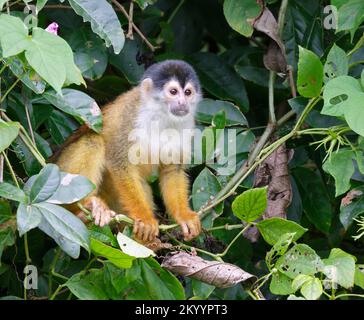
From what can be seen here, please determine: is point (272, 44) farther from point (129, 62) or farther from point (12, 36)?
point (12, 36)

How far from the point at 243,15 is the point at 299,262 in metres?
1.56

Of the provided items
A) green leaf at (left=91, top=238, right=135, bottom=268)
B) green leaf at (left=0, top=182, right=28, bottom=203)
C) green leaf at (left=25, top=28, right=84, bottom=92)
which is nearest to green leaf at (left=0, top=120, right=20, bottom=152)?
green leaf at (left=0, top=182, right=28, bottom=203)

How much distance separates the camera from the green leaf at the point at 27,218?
285cm

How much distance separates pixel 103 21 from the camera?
147 inches

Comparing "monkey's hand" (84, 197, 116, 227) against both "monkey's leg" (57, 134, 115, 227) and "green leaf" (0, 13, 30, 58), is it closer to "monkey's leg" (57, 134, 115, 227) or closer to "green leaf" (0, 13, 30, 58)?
"monkey's leg" (57, 134, 115, 227)

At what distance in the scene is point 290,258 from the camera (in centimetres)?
340

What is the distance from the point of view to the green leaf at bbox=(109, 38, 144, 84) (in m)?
4.62

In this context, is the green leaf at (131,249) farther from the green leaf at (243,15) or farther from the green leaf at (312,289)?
the green leaf at (243,15)

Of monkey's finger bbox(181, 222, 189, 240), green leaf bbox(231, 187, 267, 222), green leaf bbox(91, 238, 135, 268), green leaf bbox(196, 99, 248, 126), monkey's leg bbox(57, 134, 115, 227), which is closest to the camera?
green leaf bbox(91, 238, 135, 268)

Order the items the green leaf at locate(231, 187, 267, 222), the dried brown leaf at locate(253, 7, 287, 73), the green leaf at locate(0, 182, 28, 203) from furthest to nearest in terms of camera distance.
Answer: the dried brown leaf at locate(253, 7, 287, 73)
the green leaf at locate(231, 187, 267, 222)
the green leaf at locate(0, 182, 28, 203)

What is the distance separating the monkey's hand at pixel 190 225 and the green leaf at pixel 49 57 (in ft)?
4.15

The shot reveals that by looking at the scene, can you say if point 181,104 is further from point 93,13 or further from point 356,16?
point 356,16

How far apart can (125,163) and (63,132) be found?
391 millimetres

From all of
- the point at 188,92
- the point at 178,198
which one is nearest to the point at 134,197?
the point at 178,198
